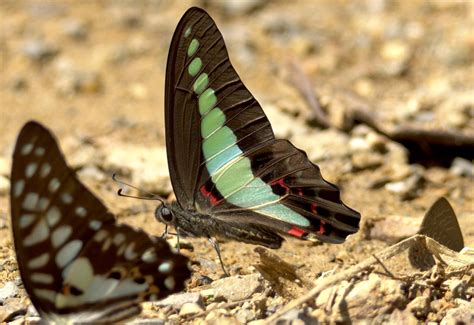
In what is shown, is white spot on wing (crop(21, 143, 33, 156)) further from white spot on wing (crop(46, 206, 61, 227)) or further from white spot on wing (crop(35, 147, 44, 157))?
white spot on wing (crop(46, 206, 61, 227))

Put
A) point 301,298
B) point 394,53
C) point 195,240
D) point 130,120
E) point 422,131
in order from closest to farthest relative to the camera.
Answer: point 301,298, point 195,240, point 422,131, point 130,120, point 394,53

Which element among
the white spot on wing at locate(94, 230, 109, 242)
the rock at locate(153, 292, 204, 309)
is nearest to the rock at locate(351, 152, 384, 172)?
the rock at locate(153, 292, 204, 309)

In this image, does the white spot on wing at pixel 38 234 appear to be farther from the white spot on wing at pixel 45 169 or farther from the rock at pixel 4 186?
the rock at pixel 4 186

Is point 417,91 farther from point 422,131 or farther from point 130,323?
point 130,323

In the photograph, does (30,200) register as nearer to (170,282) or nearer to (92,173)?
(170,282)

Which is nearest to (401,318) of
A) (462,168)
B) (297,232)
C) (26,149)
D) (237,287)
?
(237,287)

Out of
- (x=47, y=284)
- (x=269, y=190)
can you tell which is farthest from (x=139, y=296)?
(x=269, y=190)
